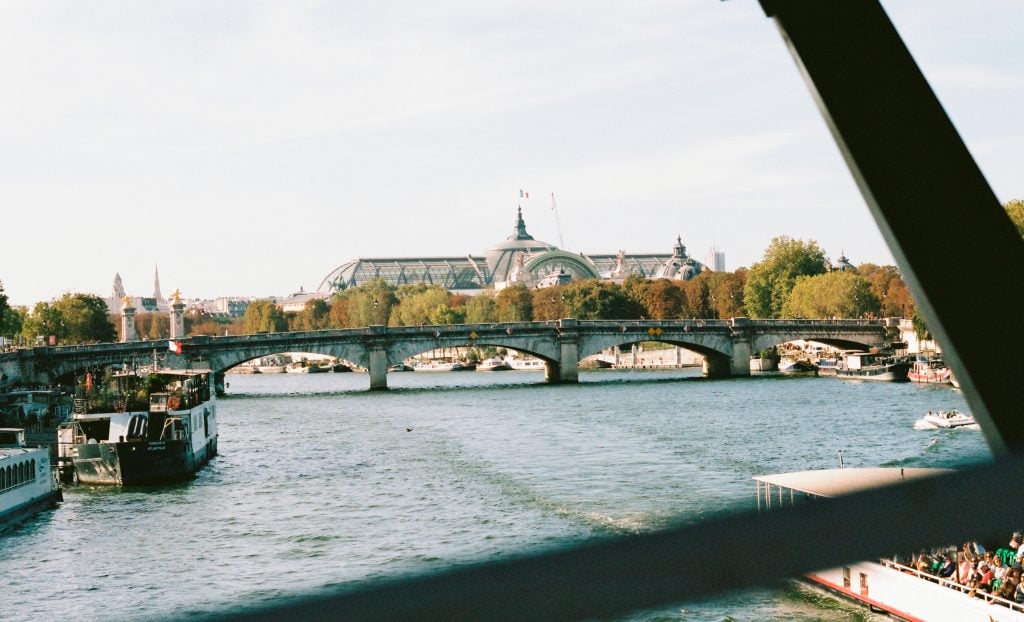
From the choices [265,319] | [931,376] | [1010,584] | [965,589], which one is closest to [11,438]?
[965,589]

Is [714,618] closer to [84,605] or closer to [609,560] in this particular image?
[84,605]

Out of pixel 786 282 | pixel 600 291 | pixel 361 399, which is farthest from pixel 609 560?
pixel 600 291

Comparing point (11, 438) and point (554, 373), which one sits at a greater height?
point (554, 373)

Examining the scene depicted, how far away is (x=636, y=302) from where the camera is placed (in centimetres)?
9694

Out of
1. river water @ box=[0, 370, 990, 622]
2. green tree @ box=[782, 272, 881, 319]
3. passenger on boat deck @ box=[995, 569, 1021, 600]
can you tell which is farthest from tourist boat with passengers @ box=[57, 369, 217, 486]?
green tree @ box=[782, 272, 881, 319]

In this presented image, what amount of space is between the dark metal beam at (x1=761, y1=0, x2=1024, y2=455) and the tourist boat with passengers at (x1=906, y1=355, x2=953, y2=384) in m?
55.9

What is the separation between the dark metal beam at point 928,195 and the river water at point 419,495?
501cm

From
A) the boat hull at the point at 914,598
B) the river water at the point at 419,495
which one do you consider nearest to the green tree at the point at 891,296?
the river water at the point at 419,495

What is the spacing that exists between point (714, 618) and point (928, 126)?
13.6 meters

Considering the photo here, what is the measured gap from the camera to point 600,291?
313ft

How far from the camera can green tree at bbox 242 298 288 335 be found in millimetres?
131250

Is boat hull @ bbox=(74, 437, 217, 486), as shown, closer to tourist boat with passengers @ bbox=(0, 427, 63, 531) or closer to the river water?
the river water

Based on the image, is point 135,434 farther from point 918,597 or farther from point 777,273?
point 777,273

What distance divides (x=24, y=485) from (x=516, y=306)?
86946mm
